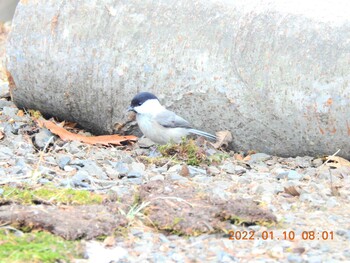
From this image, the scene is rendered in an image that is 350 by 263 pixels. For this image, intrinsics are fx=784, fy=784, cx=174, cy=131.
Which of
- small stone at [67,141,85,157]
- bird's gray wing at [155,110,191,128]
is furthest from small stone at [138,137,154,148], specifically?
small stone at [67,141,85,157]

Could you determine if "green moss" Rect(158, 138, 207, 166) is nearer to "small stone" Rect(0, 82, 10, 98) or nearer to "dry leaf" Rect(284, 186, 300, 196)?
"dry leaf" Rect(284, 186, 300, 196)

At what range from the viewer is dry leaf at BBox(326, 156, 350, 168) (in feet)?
18.7

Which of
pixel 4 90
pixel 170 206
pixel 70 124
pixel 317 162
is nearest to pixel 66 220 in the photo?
pixel 170 206

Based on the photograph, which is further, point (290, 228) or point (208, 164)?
point (208, 164)

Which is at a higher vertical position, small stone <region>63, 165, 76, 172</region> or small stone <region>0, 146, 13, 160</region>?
small stone <region>0, 146, 13, 160</region>

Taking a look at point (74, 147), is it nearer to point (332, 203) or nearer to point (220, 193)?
point (220, 193)

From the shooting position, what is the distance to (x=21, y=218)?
396 cm

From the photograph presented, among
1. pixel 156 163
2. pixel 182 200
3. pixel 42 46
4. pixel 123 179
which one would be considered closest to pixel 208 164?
pixel 156 163

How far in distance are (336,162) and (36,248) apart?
279cm

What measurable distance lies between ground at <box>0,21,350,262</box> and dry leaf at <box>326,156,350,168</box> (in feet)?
0.05

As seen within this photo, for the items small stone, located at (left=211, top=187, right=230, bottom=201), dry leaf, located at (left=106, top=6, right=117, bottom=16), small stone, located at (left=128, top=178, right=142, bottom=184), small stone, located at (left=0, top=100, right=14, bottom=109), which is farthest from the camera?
small stone, located at (left=0, top=100, right=14, bottom=109)

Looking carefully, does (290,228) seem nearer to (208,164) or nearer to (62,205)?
(62,205)

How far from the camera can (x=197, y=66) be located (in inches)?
239

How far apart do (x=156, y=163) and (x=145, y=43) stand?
110 centimetres
